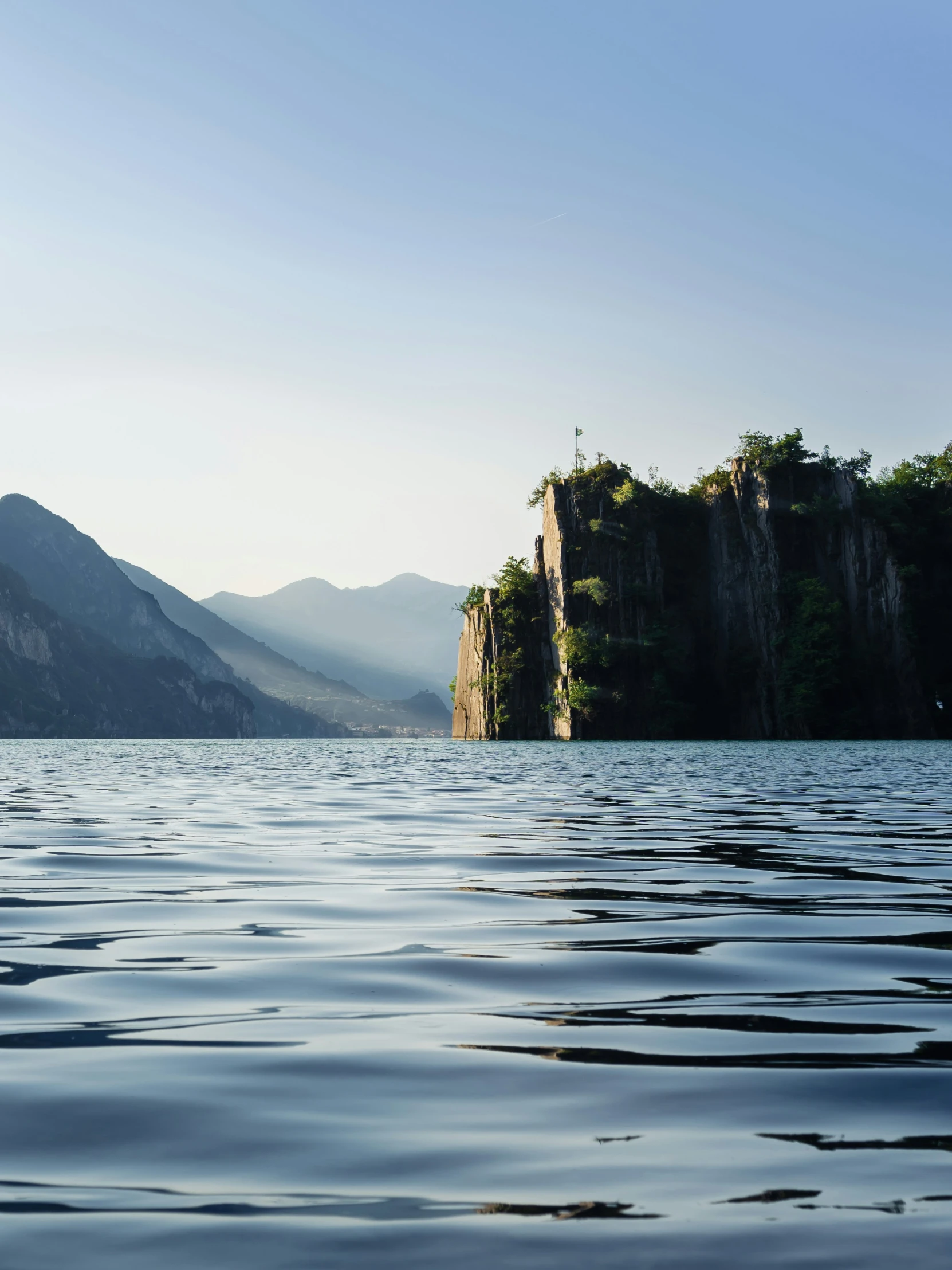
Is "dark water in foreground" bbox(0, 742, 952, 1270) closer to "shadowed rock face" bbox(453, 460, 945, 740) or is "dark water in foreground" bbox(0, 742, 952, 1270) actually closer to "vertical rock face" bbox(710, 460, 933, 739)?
"vertical rock face" bbox(710, 460, 933, 739)

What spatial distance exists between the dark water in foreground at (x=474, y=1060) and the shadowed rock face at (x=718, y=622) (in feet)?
298

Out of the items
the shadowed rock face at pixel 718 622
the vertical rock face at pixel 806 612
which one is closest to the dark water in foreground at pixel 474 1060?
the vertical rock face at pixel 806 612

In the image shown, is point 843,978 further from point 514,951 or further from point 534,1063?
point 534,1063

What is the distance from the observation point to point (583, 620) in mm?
107438

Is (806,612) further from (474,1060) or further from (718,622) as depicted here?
(474,1060)

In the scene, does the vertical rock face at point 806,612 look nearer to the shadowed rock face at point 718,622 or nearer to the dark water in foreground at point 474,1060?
the shadowed rock face at point 718,622

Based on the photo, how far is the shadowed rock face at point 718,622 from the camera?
3925 inches

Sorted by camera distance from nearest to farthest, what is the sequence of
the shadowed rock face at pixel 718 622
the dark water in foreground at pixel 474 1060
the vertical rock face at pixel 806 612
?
the dark water in foreground at pixel 474 1060, the vertical rock face at pixel 806 612, the shadowed rock face at pixel 718 622

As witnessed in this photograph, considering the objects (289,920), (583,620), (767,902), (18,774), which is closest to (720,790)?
(767,902)

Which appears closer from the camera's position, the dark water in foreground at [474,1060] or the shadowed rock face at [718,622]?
the dark water in foreground at [474,1060]

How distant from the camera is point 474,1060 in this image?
483 cm

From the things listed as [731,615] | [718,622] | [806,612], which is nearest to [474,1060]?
[806,612]

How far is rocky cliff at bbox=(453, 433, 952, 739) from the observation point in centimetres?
9988

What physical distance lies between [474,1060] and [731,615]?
105778mm
